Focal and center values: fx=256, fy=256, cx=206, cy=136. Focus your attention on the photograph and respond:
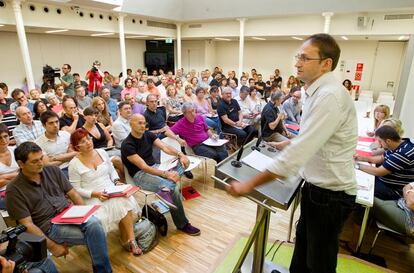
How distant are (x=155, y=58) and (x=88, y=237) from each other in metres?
12.1

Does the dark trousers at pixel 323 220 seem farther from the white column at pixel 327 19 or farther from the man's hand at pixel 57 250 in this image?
the white column at pixel 327 19

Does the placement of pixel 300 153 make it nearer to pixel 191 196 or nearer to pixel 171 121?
pixel 191 196

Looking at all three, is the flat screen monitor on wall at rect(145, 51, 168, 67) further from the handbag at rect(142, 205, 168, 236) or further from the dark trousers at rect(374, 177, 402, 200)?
the dark trousers at rect(374, 177, 402, 200)

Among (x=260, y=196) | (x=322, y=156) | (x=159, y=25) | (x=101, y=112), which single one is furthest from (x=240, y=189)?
(x=159, y=25)

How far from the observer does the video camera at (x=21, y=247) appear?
1275 mm

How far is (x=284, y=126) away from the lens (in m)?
4.73

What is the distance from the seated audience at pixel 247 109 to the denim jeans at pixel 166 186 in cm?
288

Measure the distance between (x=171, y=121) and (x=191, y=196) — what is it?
224 cm

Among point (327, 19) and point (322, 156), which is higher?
point (327, 19)

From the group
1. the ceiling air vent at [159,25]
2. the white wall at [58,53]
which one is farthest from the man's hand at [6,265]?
the ceiling air vent at [159,25]

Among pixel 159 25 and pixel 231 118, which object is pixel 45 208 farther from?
pixel 159 25

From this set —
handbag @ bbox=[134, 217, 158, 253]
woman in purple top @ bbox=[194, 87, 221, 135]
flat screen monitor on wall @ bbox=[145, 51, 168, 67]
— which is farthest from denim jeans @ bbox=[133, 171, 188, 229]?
flat screen monitor on wall @ bbox=[145, 51, 168, 67]

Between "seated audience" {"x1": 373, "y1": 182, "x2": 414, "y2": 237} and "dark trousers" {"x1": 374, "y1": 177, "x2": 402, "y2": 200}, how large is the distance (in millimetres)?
107

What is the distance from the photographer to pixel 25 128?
319cm
